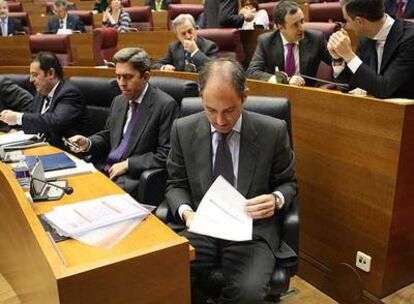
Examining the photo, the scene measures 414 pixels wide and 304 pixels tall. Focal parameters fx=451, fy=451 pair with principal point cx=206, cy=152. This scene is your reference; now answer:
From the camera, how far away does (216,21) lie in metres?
3.83

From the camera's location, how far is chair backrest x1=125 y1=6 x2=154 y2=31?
5.39 m

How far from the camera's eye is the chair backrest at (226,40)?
334cm

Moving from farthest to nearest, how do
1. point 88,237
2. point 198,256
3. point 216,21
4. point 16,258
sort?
point 216,21 → point 16,258 → point 198,256 → point 88,237

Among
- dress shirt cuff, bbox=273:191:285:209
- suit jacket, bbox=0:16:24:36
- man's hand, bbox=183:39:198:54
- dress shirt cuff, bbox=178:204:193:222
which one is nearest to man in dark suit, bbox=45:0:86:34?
suit jacket, bbox=0:16:24:36

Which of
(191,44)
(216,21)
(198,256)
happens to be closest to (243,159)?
(198,256)

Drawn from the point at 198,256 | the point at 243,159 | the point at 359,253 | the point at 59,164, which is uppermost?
the point at 243,159

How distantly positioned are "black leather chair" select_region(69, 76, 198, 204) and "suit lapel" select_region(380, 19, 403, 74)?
33.4 inches

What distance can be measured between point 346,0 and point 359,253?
3.25 feet

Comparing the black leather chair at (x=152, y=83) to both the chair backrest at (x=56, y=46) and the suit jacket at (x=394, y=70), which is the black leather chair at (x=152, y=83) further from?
the chair backrest at (x=56, y=46)

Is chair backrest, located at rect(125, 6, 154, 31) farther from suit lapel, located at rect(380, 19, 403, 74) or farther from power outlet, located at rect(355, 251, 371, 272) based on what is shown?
power outlet, located at rect(355, 251, 371, 272)

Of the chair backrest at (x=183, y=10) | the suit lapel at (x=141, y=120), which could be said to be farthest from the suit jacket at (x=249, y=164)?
the chair backrest at (x=183, y=10)

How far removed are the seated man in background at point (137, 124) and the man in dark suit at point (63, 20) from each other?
379 centimetres

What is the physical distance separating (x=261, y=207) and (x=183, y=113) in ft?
1.86

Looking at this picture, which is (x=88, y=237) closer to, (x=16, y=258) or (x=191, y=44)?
(x=16, y=258)
